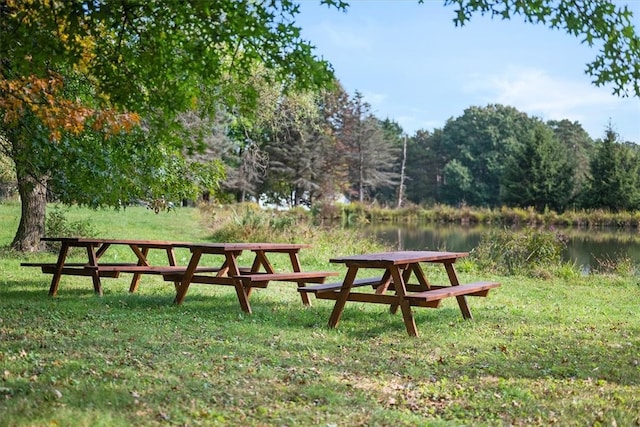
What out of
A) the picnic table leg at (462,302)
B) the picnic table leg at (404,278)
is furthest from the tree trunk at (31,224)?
the picnic table leg at (462,302)

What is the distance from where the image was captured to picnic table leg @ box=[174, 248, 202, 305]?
7754mm

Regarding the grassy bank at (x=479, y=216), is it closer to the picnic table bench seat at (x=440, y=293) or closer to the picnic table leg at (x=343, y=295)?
the picnic table bench seat at (x=440, y=293)

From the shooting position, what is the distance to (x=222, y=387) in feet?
15.1

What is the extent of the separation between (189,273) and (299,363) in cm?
280

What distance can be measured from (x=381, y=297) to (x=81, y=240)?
3920mm

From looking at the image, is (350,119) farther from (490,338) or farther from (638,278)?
(490,338)

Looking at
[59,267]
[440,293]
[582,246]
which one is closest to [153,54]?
[440,293]

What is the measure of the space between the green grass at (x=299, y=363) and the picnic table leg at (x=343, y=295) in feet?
0.35

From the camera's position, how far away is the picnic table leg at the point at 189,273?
25.4ft

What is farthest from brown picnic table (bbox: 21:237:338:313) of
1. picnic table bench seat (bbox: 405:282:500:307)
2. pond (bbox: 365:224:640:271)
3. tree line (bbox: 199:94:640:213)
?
tree line (bbox: 199:94:640:213)

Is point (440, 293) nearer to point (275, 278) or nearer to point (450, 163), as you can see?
point (275, 278)

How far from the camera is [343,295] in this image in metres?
7.07

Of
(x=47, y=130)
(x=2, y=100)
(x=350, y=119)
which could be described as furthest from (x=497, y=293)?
(x=350, y=119)

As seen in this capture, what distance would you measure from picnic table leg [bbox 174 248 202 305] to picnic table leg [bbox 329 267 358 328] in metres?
1.60
